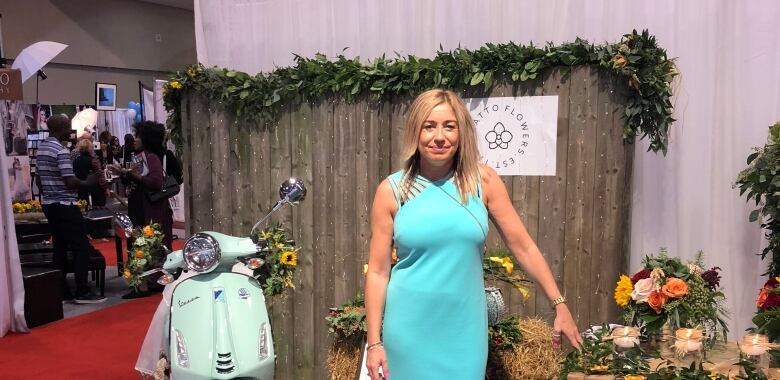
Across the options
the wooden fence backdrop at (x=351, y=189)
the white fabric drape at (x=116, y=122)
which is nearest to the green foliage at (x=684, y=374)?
the wooden fence backdrop at (x=351, y=189)

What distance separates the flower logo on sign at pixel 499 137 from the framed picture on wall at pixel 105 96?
28.3 ft

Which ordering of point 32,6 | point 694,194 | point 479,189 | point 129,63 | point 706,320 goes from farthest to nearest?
1. point 129,63
2. point 32,6
3. point 694,194
4. point 706,320
5. point 479,189

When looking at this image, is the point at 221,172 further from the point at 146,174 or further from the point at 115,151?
the point at 115,151

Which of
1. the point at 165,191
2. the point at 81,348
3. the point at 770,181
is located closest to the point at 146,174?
the point at 165,191

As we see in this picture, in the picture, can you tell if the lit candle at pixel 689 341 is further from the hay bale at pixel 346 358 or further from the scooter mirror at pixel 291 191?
the scooter mirror at pixel 291 191

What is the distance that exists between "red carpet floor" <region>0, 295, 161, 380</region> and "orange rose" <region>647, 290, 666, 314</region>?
3050 mm

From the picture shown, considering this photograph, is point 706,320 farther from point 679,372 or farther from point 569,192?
point 569,192

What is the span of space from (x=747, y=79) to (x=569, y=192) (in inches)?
42.4

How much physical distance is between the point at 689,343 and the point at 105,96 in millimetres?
10189

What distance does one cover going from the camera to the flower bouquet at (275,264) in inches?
104

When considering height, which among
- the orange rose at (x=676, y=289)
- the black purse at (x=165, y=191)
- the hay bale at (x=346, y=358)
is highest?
the black purse at (x=165, y=191)

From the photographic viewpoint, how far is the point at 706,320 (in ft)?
7.72

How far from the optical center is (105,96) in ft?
33.7

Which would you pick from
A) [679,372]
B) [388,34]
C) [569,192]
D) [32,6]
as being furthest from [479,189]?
[32,6]
